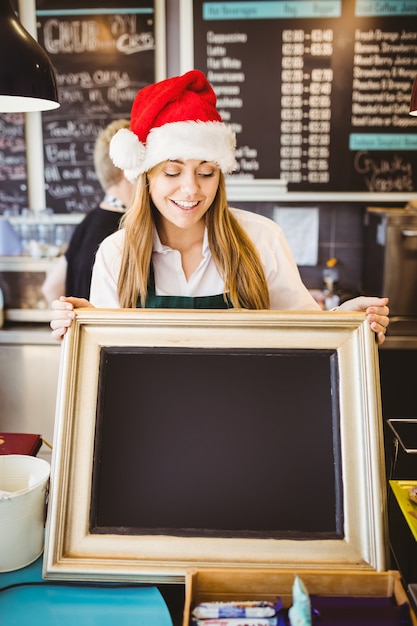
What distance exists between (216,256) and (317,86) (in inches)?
86.6

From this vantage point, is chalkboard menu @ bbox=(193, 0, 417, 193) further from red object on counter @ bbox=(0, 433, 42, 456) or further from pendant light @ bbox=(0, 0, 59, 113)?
→ red object on counter @ bbox=(0, 433, 42, 456)

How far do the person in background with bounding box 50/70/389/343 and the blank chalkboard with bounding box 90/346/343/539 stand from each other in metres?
0.59

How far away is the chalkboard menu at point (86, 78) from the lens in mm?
3488

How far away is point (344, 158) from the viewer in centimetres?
351

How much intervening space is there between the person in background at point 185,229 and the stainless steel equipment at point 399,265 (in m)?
1.55

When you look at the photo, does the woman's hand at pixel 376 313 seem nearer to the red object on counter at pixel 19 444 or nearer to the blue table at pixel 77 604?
the blue table at pixel 77 604

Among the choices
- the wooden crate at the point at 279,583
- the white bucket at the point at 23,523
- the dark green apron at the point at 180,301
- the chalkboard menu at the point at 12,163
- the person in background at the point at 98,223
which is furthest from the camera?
the chalkboard menu at the point at 12,163

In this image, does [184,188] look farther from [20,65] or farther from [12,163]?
[12,163]

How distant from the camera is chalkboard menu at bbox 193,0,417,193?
338cm

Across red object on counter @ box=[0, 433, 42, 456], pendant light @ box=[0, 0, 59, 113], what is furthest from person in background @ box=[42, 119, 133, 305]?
red object on counter @ box=[0, 433, 42, 456]

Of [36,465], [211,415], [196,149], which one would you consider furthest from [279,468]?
[196,149]

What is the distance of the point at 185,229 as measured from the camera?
1703 mm

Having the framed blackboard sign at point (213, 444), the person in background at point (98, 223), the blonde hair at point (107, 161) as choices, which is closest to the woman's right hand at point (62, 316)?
the framed blackboard sign at point (213, 444)

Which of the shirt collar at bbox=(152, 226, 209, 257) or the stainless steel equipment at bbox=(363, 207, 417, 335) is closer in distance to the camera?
the shirt collar at bbox=(152, 226, 209, 257)
